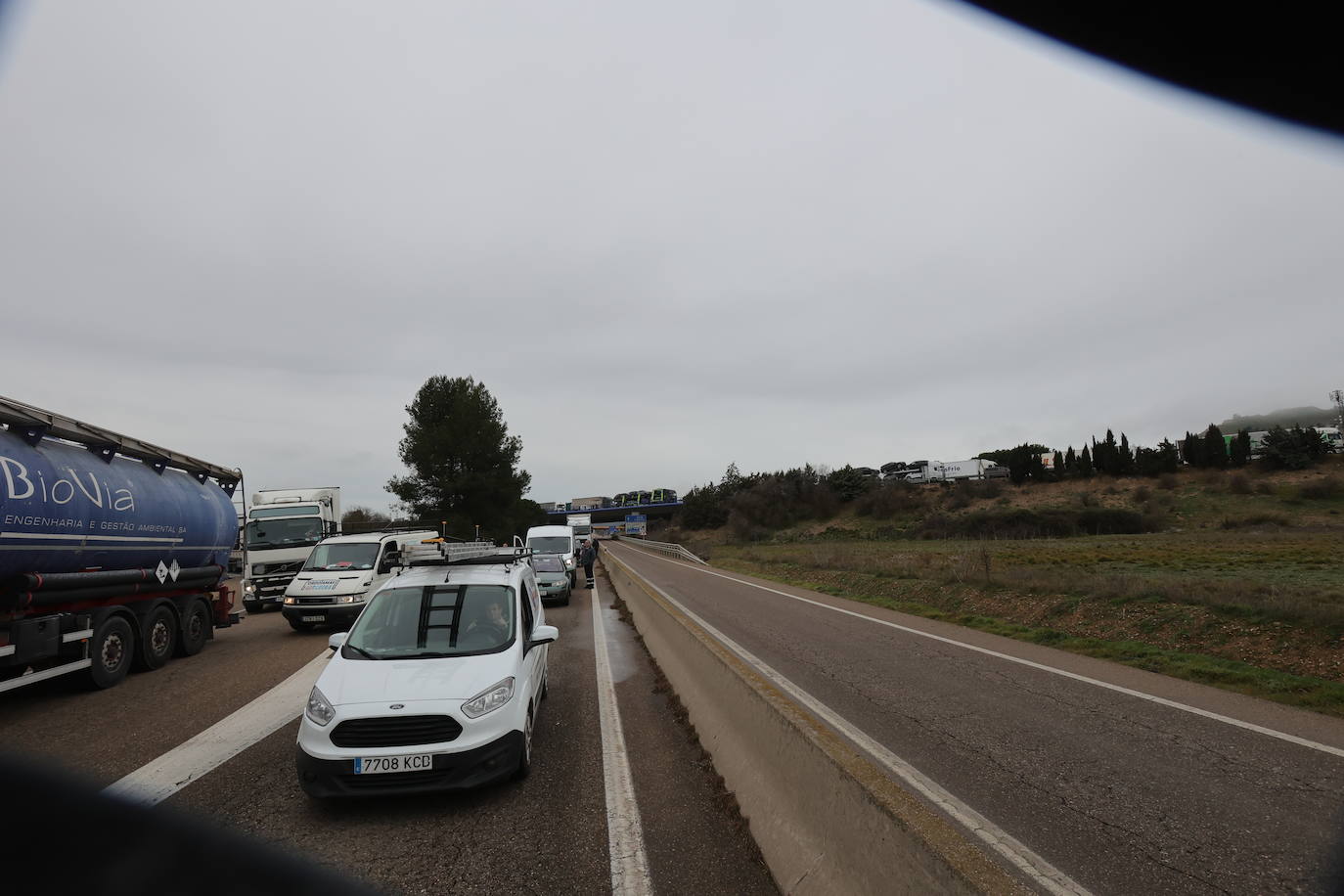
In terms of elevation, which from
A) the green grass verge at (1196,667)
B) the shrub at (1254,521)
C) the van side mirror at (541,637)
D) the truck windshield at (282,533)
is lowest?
the shrub at (1254,521)

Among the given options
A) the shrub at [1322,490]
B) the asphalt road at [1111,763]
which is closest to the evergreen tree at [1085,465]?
the shrub at [1322,490]

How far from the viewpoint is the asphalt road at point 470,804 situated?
410 cm

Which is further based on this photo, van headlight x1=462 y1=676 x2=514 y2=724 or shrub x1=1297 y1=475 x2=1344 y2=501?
shrub x1=1297 y1=475 x2=1344 y2=501

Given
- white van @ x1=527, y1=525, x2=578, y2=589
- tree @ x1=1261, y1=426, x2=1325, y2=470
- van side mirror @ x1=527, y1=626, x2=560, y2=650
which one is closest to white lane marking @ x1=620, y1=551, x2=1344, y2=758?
van side mirror @ x1=527, y1=626, x2=560, y2=650

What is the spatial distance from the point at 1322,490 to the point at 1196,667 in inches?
2192

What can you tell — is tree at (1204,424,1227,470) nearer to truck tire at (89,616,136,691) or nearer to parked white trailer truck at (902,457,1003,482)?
parked white trailer truck at (902,457,1003,482)

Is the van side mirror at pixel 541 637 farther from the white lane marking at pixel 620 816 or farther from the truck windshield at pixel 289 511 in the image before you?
the truck windshield at pixel 289 511

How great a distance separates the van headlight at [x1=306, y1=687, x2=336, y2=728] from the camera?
16.7ft

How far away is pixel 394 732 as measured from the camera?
5074mm

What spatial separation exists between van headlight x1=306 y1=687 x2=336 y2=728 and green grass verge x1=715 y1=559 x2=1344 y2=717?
9382 millimetres

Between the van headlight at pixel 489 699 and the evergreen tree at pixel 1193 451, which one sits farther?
the evergreen tree at pixel 1193 451

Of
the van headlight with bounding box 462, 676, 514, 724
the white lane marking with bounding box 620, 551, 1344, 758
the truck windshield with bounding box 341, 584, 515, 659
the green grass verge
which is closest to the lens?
the van headlight with bounding box 462, 676, 514, 724

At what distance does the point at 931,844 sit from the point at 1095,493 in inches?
2832

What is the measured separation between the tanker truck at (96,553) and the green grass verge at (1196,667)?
14115 millimetres
